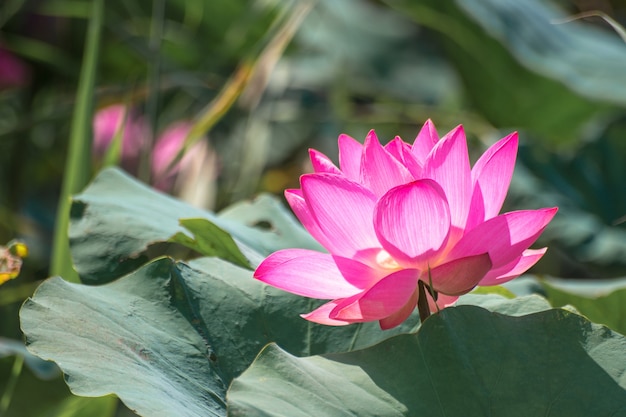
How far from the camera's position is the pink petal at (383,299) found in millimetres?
546

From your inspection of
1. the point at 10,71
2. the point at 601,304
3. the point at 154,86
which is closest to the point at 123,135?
the point at 10,71

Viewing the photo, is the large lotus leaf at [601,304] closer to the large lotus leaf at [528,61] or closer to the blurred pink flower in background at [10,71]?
the large lotus leaf at [528,61]

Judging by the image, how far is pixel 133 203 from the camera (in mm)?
848

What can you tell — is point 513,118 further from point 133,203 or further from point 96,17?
point 133,203

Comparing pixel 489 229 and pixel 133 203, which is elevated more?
pixel 489 229

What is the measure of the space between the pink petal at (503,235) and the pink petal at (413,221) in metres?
0.02

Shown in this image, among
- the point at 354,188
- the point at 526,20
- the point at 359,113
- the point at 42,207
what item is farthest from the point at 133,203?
the point at 359,113

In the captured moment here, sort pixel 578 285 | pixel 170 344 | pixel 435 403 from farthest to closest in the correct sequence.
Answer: pixel 578 285 < pixel 170 344 < pixel 435 403

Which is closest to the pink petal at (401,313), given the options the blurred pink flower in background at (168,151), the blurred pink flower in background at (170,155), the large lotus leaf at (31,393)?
the large lotus leaf at (31,393)

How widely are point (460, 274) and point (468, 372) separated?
61mm

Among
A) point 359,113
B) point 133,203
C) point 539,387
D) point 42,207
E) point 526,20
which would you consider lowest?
point 42,207

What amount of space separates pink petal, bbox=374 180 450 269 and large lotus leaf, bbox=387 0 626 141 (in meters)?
1.21

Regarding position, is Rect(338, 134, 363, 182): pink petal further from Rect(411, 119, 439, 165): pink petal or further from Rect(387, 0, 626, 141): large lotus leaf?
Rect(387, 0, 626, 141): large lotus leaf

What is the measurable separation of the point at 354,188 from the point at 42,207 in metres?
1.79
